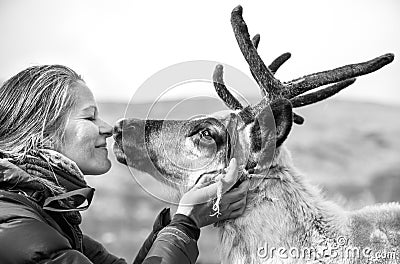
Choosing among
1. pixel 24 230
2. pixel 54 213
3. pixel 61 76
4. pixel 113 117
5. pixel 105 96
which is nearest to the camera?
pixel 24 230

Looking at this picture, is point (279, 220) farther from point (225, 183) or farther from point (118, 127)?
point (118, 127)

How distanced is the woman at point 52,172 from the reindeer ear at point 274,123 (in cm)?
55

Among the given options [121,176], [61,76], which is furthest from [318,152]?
[61,76]

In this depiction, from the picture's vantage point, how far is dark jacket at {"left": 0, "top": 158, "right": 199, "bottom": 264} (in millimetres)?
1850

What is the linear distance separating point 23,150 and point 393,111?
55.2 feet

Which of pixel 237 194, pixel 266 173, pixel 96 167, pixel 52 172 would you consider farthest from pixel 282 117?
pixel 52 172

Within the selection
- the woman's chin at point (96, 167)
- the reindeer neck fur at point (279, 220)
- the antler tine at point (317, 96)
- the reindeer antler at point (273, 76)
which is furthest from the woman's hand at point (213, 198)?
the antler tine at point (317, 96)

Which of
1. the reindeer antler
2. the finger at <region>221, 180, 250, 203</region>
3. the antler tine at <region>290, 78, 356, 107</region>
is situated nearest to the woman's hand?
the finger at <region>221, 180, 250, 203</region>

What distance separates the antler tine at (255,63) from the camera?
11.0 feet

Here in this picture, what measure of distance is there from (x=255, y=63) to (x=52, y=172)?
169cm

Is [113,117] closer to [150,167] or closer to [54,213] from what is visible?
[150,167]

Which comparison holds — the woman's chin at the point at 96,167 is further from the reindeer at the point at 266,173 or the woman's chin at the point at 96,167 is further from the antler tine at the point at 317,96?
the antler tine at the point at 317,96

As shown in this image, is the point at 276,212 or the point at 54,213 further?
the point at 276,212

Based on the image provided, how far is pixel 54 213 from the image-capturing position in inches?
86.2
